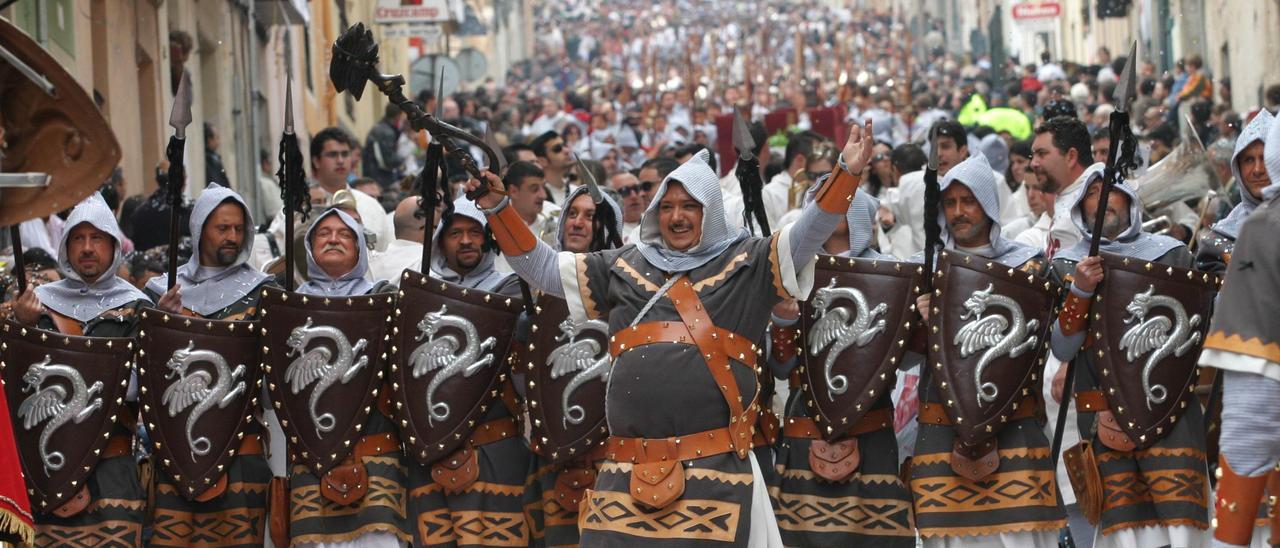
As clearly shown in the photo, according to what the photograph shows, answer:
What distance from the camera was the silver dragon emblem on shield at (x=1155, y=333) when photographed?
8.26 metres

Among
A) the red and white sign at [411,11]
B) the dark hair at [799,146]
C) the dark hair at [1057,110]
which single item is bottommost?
the dark hair at [799,146]

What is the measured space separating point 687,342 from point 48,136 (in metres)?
2.44

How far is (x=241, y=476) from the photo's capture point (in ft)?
27.9

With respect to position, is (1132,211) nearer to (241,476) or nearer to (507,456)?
(507,456)

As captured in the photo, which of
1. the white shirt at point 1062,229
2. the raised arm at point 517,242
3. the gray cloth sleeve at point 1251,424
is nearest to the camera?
the gray cloth sleeve at point 1251,424

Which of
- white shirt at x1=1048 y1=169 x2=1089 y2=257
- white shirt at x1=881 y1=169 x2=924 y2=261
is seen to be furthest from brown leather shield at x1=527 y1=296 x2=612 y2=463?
white shirt at x1=881 y1=169 x2=924 y2=261

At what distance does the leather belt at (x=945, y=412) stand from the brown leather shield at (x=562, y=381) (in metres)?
1.26

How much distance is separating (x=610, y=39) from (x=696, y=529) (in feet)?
188

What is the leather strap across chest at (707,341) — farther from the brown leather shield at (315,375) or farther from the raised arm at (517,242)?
A: the brown leather shield at (315,375)

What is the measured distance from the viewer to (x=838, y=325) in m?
8.50

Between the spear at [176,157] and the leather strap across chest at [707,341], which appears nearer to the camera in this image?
the leather strap across chest at [707,341]

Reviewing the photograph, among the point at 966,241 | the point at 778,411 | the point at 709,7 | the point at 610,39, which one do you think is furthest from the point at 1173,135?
the point at 709,7

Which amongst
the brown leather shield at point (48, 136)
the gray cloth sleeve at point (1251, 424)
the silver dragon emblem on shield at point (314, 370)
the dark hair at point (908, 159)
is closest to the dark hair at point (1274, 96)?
the dark hair at point (908, 159)

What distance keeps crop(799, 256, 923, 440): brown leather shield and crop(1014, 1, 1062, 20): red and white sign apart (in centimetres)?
2565
